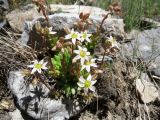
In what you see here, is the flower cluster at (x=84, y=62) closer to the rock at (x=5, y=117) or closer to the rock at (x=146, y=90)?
the rock at (x=146, y=90)

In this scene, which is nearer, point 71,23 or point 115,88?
point 115,88

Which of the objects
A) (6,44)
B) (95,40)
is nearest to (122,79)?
(95,40)

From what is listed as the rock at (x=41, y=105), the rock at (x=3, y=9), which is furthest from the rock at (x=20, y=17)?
the rock at (x=41, y=105)

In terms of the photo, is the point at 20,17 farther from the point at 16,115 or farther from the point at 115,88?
the point at 115,88

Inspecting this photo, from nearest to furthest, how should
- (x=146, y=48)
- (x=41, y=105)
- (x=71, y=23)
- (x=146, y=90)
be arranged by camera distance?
(x=41, y=105) → (x=146, y=90) → (x=71, y=23) → (x=146, y=48)

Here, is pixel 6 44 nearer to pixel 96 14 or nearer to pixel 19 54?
pixel 19 54

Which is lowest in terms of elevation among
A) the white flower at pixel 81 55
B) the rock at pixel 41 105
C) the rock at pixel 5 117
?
the rock at pixel 5 117

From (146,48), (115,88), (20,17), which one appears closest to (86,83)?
(115,88)
